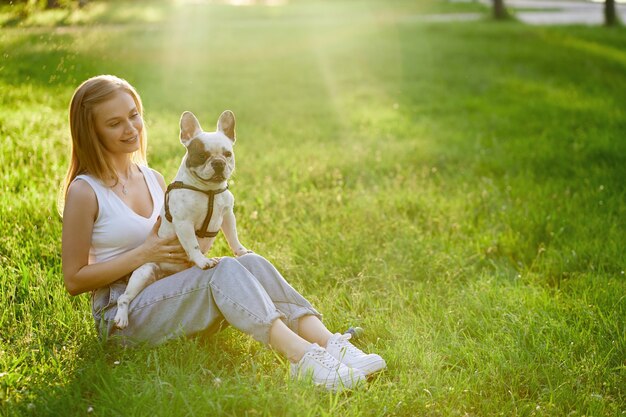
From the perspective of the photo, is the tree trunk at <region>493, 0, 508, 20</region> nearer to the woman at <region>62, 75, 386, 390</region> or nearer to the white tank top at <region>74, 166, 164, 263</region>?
the woman at <region>62, 75, 386, 390</region>

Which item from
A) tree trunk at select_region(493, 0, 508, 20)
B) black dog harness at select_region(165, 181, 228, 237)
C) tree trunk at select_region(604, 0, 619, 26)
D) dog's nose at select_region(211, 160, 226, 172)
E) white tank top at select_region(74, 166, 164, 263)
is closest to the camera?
dog's nose at select_region(211, 160, 226, 172)

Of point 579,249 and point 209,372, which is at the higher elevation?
point 209,372

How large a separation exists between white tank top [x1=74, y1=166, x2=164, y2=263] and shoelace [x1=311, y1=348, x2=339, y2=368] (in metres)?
1.18

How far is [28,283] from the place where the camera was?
436 centimetres

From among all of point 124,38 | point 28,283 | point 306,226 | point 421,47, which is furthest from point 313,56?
point 28,283

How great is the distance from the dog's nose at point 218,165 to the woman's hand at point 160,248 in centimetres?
48

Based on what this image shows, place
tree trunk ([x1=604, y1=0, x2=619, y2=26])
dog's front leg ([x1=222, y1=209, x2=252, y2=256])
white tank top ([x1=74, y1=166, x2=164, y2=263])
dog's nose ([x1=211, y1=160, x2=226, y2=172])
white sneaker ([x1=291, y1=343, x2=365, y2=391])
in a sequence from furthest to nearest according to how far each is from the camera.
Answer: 1. tree trunk ([x1=604, y1=0, x2=619, y2=26])
2. dog's front leg ([x1=222, y1=209, x2=252, y2=256])
3. white tank top ([x1=74, y1=166, x2=164, y2=263])
4. dog's nose ([x1=211, y1=160, x2=226, y2=172])
5. white sneaker ([x1=291, y1=343, x2=365, y2=391])

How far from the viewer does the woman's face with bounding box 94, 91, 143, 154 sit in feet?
12.5

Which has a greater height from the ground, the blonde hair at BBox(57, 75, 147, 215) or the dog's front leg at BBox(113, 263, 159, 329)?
the blonde hair at BBox(57, 75, 147, 215)

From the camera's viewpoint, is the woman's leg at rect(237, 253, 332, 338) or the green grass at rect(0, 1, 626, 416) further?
the woman's leg at rect(237, 253, 332, 338)

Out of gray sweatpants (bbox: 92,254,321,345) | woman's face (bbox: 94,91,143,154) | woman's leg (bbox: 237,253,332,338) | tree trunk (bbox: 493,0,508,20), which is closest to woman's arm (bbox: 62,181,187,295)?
gray sweatpants (bbox: 92,254,321,345)

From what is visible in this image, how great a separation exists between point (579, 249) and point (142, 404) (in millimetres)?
3498

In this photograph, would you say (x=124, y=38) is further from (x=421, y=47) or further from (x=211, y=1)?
(x=211, y=1)

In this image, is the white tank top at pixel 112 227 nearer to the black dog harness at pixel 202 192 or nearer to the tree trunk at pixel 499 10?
the black dog harness at pixel 202 192
